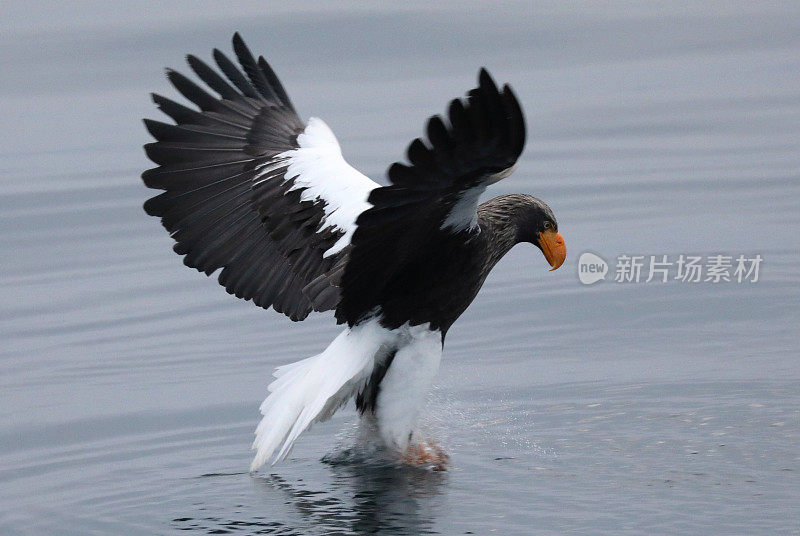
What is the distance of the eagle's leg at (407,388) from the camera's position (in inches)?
244

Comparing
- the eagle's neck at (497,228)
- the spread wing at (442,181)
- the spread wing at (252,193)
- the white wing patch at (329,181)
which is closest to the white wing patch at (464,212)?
the spread wing at (442,181)

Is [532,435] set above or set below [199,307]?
below

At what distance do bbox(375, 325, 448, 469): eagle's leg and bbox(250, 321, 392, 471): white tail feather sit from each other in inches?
3.0

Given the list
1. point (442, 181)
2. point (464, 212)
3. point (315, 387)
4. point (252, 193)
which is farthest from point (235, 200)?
point (442, 181)

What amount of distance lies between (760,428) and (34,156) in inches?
234

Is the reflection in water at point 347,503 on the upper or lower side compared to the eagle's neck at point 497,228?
lower

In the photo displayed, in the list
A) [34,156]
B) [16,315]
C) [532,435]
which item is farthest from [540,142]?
[532,435]

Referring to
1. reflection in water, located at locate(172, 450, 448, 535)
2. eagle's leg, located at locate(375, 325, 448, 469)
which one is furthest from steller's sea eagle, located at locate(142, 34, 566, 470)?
reflection in water, located at locate(172, 450, 448, 535)

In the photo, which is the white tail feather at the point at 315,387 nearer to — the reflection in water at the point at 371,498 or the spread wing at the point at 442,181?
the reflection in water at the point at 371,498

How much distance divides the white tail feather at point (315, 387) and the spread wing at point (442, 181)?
33 cm

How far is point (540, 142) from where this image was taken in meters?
10.7

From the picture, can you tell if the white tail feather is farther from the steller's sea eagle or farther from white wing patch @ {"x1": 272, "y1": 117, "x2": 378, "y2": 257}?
white wing patch @ {"x1": 272, "y1": 117, "x2": 378, "y2": 257}

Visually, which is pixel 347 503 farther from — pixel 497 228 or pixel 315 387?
pixel 497 228

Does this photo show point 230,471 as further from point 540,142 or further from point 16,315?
point 540,142
